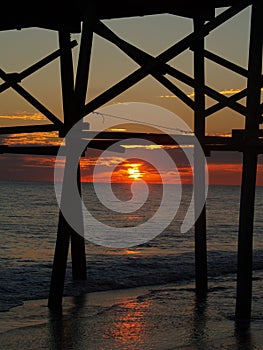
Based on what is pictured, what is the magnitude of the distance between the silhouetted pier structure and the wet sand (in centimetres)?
43

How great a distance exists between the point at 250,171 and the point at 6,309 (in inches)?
178

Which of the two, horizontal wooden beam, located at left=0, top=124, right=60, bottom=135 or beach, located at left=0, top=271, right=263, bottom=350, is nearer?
beach, located at left=0, top=271, right=263, bottom=350

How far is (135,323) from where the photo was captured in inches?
391

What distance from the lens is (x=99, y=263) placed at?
21219mm

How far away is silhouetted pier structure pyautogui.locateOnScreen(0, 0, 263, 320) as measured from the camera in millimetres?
9070

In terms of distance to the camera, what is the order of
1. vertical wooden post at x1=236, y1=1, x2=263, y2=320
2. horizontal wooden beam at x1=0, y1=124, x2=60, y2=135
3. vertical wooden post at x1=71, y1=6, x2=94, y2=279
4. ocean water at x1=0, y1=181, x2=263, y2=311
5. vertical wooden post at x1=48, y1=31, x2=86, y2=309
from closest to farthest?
vertical wooden post at x1=236, y1=1, x2=263, y2=320 < vertical wooden post at x1=71, y1=6, x2=94, y2=279 < vertical wooden post at x1=48, y1=31, x2=86, y2=309 < horizontal wooden beam at x1=0, y1=124, x2=60, y2=135 < ocean water at x1=0, y1=181, x2=263, y2=311

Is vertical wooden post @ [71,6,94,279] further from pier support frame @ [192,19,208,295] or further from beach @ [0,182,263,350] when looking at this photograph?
beach @ [0,182,263,350]

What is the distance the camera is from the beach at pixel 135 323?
8.70m

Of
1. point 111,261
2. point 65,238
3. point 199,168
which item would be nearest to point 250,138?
point 65,238

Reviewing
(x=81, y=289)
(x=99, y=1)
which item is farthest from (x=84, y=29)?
(x=81, y=289)

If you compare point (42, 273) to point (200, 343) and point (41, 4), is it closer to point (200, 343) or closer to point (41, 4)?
point (41, 4)

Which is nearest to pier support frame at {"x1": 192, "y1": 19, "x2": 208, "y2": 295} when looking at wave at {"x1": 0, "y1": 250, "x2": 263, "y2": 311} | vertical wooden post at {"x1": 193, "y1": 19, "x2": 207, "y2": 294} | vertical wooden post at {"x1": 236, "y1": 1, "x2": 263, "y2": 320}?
vertical wooden post at {"x1": 193, "y1": 19, "x2": 207, "y2": 294}

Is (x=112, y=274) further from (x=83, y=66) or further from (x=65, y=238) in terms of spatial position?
(x=83, y=66)

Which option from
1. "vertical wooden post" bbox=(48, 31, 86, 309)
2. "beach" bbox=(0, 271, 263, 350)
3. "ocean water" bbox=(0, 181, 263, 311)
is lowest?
"ocean water" bbox=(0, 181, 263, 311)
